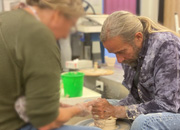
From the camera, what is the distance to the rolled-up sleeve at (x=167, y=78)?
4.35 ft

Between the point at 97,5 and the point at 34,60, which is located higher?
the point at 34,60

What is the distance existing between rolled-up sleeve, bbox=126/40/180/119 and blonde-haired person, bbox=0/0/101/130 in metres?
0.74

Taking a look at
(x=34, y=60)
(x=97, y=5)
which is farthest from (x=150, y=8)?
(x=34, y=60)

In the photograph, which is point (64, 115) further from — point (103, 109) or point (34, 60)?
point (103, 109)

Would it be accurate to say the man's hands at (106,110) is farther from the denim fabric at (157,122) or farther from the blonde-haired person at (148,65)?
the denim fabric at (157,122)

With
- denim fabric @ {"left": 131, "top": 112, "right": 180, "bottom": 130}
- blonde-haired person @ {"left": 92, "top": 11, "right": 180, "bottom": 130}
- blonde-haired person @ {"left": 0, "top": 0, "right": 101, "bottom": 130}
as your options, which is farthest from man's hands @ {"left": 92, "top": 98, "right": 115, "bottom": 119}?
blonde-haired person @ {"left": 0, "top": 0, "right": 101, "bottom": 130}

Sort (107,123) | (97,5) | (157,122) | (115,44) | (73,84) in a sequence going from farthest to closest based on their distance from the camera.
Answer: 1. (97,5)
2. (73,84)
3. (107,123)
4. (115,44)
5. (157,122)

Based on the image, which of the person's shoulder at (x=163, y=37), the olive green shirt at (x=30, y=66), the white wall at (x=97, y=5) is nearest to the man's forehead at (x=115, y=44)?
the person's shoulder at (x=163, y=37)

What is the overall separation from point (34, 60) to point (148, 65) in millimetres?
907

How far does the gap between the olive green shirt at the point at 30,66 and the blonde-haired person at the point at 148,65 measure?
74cm

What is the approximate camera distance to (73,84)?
5.98 ft

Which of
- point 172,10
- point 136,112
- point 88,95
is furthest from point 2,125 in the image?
point 172,10

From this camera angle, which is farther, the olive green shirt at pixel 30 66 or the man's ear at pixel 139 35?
the man's ear at pixel 139 35

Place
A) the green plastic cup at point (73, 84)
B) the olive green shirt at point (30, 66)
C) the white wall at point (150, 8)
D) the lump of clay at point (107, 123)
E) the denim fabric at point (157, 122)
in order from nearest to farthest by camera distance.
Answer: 1. the olive green shirt at point (30, 66)
2. the denim fabric at point (157, 122)
3. the lump of clay at point (107, 123)
4. the green plastic cup at point (73, 84)
5. the white wall at point (150, 8)
